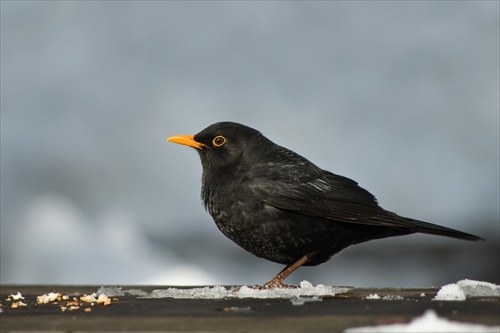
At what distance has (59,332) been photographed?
3.47 meters

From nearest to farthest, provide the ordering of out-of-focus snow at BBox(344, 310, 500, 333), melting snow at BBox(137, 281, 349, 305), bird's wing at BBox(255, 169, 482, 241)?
out-of-focus snow at BBox(344, 310, 500, 333) < melting snow at BBox(137, 281, 349, 305) < bird's wing at BBox(255, 169, 482, 241)

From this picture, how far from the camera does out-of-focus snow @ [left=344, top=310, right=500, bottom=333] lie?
10.8ft

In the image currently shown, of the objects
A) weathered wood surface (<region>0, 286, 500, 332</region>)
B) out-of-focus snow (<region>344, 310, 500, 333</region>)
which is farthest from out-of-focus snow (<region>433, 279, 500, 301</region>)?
out-of-focus snow (<region>344, 310, 500, 333</region>)

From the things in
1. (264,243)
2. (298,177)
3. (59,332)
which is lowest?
(59,332)

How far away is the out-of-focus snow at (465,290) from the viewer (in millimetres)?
4652

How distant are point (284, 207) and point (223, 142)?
2.99 feet

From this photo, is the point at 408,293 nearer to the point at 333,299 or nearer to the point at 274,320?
the point at 333,299

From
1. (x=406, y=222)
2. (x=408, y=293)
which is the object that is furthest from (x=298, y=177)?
(x=408, y=293)

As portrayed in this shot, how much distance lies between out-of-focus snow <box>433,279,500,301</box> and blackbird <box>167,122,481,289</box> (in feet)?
2.83

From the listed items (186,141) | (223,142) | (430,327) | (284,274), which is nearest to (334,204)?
(284,274)

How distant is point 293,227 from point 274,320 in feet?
8.12

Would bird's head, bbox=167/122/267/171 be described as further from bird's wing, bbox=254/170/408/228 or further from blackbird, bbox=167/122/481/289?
bird's wing, bbox=254/170/408/228

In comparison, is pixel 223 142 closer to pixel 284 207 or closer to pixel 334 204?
pixel 284 207

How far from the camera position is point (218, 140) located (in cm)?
658
